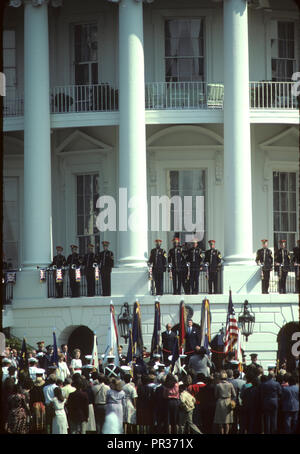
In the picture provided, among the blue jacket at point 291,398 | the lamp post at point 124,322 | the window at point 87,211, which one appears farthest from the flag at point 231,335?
the window at point 87,211

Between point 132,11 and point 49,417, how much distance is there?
17804mm

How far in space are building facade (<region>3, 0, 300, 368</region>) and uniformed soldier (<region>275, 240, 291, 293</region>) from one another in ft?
1.83

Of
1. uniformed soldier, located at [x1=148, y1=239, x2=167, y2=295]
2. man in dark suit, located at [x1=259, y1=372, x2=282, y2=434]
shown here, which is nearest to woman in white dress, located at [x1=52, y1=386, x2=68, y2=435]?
man in dark suit, located at [x1=259, y1=372, x2=282, y2=434]

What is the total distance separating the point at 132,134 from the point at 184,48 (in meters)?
4.87

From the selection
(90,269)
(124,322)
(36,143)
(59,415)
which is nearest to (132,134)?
(36,143)

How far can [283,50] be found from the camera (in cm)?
4472

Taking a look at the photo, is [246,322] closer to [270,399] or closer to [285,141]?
[285,141]

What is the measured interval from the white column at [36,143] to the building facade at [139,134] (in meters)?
0.04

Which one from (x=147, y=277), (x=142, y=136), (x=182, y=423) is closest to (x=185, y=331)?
(x=147, y=277)

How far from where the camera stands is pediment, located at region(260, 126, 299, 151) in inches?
1746

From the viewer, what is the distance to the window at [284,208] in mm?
44688

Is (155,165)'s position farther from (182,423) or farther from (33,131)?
(182,423)

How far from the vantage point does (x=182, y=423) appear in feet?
89.2

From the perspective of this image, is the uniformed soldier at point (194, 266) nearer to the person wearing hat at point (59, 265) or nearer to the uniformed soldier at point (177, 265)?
the uniformed soldier at point (177, 265)
